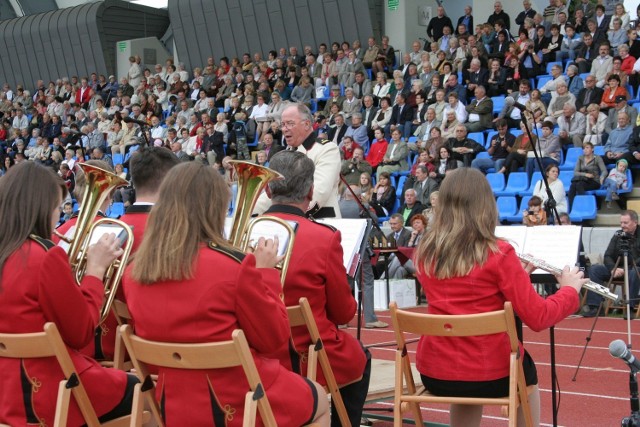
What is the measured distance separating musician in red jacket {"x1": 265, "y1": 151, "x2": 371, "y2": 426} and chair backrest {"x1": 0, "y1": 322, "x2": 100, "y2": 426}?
3.29ft

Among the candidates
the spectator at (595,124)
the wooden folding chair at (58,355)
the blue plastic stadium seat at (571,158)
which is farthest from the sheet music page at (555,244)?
the spectator at (595,124)

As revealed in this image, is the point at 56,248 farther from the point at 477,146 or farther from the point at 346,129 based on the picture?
the point at 346,129

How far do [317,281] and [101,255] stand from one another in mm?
1093

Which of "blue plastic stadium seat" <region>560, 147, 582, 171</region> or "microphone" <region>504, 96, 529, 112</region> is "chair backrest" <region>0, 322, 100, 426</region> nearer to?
"microphone" <region>504, 96, 529, 112</region>

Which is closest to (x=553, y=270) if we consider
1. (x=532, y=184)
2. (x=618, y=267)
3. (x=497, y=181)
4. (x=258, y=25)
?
(x=618, y=267)

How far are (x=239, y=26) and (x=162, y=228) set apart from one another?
2124 cm

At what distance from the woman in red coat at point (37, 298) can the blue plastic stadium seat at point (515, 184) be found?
421 inches

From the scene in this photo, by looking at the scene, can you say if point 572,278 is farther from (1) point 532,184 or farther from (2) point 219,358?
(1) point 532,184

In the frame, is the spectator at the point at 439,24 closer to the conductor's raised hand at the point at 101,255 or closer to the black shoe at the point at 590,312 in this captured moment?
the black shoe at the point at 590,312

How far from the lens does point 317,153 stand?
19.3 feet

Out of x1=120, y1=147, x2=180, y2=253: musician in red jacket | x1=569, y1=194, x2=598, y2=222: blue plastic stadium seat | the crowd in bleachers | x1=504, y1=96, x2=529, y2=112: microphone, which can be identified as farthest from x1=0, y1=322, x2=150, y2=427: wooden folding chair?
x1=569, y1=194, x2=598, y2=222: blue plastic stadium seat

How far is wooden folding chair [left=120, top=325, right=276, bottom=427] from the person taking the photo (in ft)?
10.1

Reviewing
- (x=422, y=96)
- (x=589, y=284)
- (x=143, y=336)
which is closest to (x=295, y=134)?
(x=589, y=284)

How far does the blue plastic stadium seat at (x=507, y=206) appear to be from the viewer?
1330cm
